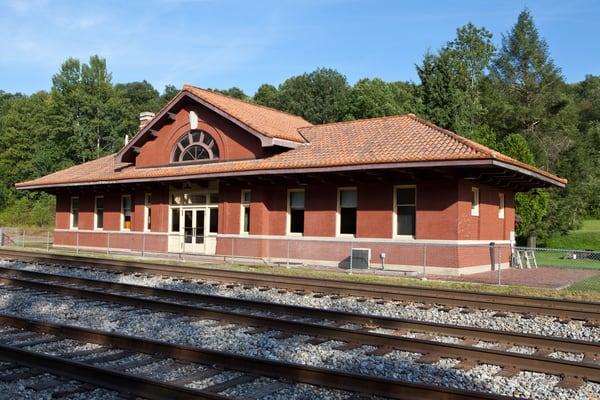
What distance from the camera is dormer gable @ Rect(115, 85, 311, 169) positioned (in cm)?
2464

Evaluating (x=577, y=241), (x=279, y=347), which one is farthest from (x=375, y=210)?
(x=577, y=241)

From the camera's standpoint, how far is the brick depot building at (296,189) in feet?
65.1

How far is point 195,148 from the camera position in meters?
27.5

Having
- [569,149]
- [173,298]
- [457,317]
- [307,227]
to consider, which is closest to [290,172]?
[307,227]

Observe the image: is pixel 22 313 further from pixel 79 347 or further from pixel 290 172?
pixel 290 172

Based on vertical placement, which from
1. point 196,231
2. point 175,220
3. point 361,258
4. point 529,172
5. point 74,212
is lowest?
point 361,258

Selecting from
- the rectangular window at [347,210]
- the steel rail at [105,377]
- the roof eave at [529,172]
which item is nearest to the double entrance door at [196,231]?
the rectangular window at [347,210]

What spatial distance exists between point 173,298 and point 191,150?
1553 centimetres

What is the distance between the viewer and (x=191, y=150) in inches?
1089

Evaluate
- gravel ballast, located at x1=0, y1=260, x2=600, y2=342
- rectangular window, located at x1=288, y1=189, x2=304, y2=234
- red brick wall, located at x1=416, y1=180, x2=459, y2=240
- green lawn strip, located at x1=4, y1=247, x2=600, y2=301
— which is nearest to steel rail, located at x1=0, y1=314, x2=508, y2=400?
gravel ballast, located at x1=0, y1=260, x2=600, y2=342

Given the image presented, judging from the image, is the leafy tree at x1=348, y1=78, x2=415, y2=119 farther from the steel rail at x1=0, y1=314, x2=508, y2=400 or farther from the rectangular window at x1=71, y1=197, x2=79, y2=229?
the steel rail at x1=0, y1=314, x2=508, y2=400

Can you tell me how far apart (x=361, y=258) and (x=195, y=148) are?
36.0 ft

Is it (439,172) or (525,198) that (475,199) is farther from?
(525,198)

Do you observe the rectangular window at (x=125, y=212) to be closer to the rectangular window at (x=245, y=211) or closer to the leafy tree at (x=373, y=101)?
the rectangular window at (x=245, y=211)
